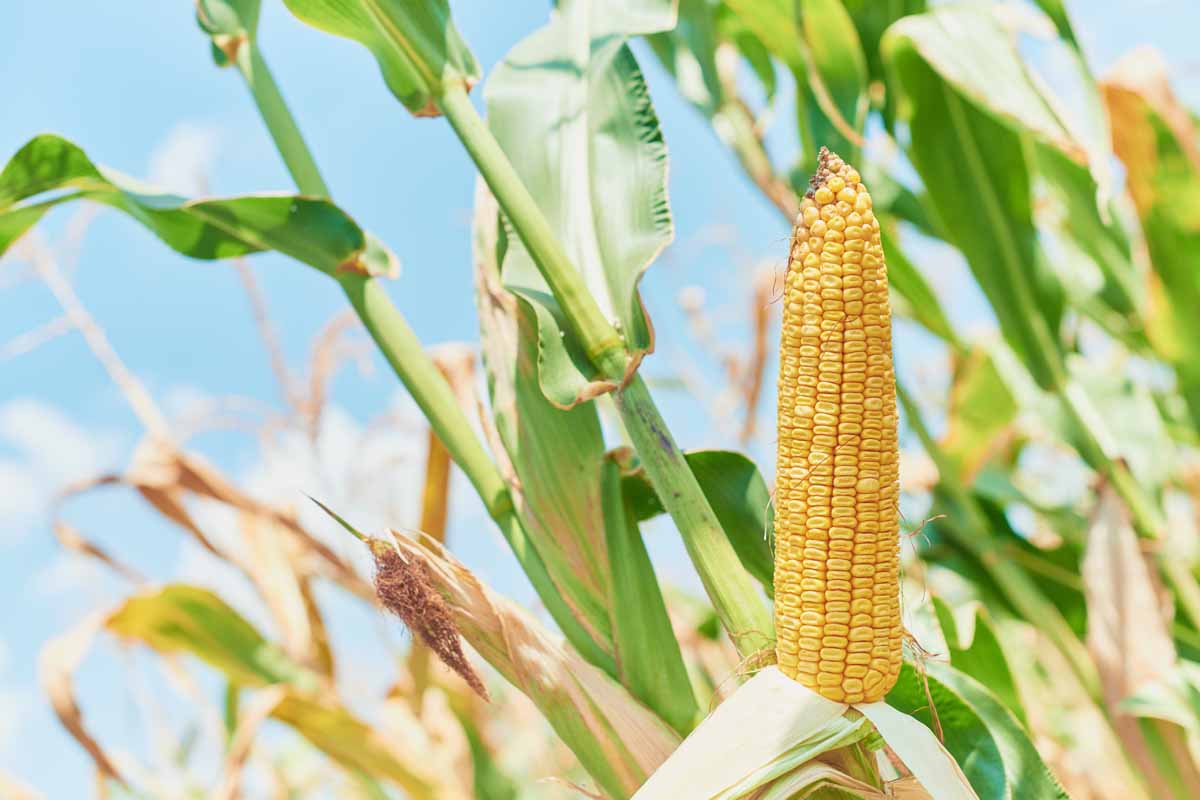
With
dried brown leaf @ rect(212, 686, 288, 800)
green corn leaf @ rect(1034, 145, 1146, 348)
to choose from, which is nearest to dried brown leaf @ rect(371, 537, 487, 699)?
dried brown leaf @ rect(212, 686, 288, 800)

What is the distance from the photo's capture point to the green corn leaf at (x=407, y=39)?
0.96m

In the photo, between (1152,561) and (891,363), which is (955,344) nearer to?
(1152,561)

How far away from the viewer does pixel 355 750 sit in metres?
1.75

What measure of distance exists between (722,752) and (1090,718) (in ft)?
5.86

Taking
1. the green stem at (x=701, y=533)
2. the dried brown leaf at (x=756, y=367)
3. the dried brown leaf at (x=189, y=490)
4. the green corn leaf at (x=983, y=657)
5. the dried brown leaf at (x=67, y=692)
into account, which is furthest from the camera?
the dried brown leaf at (x=756, y=367)

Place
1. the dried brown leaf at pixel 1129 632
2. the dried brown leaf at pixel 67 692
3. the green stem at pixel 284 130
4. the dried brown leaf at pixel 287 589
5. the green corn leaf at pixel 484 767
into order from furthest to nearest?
the green corn leaf at pixel 484 767 < the dried brown leaf at pixel 287 589 < the dried brown leaf at pixel 67 692 < the dried brown leaf at pixel 1129 632 < the green stem at pixel 284 130

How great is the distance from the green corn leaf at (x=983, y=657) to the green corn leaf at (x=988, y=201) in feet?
1.97

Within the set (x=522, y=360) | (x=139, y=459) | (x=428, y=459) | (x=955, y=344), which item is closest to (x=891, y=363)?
(x=522, y=360)

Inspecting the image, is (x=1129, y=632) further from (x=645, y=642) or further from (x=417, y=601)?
(x=417, y=601)

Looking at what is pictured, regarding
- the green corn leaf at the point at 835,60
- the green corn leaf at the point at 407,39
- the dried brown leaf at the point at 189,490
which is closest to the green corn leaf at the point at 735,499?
the green corn leaf at the point at 407,39

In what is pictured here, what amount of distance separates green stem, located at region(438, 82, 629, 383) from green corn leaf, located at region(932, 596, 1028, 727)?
0.58 meters

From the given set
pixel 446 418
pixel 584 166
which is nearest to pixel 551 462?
pixel 446 418

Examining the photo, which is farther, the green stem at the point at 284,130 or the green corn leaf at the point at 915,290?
the green corn leaf at the point at 915,290

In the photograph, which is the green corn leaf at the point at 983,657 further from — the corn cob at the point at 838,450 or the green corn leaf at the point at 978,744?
the corn cob at the point at 838,450
